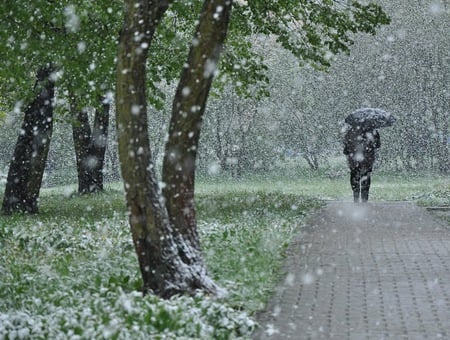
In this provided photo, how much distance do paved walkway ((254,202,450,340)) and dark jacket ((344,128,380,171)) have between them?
4.77 m

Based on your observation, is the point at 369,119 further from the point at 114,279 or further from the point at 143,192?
the point at 143,192

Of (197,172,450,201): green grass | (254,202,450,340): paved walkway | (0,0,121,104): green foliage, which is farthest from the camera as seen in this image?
(197,172,450,201): green grass

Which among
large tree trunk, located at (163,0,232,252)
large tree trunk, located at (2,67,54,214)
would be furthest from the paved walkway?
large tree trunk, located at (2,67,54,214)

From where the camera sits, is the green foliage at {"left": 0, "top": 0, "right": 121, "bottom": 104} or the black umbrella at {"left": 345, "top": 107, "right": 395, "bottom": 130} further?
the black umbrella at {"left": 345, "top": 107, "right": 395, "bottom": 130}

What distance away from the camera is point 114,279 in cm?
959

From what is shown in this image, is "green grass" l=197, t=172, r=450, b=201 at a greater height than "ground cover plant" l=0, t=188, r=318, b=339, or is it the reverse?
"ground cover plant" l=0, t=188, r=318, b=339

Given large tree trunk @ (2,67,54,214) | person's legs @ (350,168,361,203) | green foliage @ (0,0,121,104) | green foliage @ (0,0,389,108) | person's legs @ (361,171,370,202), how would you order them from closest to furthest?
green foliage @ (0,0,121,104) → green foliage @ (0,0,389,108) → large tree trunk @ (2,67,54,214) → person's legs @ (350,168,361,203) → person's legs @ (361,171,370,202)

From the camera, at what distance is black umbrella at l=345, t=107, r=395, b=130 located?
22.0 meters

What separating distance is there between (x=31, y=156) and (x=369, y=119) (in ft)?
26.0

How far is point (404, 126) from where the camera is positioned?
1617 inches

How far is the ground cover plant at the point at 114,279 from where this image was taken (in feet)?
23.9

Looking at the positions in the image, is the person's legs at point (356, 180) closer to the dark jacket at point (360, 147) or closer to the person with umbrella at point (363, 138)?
the person with umbrella at point (363, 138)

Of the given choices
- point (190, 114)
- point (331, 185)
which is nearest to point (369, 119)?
point (190, 114)

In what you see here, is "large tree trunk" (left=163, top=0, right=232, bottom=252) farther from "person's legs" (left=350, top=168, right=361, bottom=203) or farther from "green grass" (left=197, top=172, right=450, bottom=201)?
"green grass" (left=197, top=172, right=450, bottom=201)
